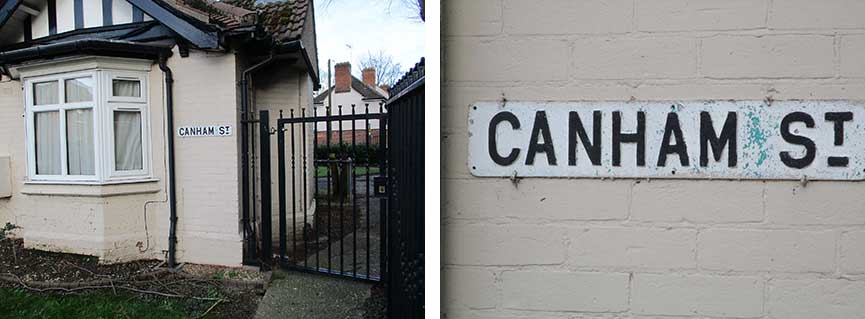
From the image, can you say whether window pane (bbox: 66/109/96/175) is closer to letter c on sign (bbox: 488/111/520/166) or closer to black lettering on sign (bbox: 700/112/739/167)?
letter c on sign (bbox: 488/111/520/166)

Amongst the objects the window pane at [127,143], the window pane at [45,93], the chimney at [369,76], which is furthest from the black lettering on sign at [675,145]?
the window pane at [127,143]

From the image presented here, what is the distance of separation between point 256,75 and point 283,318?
2059 millimetres

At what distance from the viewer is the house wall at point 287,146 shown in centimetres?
332

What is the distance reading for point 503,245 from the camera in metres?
1.05

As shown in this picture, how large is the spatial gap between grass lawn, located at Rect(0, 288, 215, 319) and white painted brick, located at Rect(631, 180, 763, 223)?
2407mm

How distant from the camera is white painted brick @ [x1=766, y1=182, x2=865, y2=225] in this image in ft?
3.23

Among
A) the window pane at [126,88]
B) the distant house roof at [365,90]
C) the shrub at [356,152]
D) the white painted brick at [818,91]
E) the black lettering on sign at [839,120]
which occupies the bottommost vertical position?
the shrub at [356,152]

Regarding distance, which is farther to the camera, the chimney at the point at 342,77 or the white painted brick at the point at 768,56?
the chimney at the point at 342,77

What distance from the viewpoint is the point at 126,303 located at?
2.29 meters

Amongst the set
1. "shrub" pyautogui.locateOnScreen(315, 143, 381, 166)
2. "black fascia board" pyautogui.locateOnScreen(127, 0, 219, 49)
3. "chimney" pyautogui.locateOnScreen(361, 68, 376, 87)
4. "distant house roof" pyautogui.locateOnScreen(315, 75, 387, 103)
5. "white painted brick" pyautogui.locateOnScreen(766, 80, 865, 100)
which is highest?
"black fascia board" pyautogui.locateOnScreen(127, 0, 219, 49)

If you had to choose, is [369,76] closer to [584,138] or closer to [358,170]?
[584,138]

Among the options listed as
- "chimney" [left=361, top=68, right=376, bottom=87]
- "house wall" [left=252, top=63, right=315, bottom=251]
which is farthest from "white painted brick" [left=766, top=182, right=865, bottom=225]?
"house wall" [left=252, top=63, right=315, bottom=251]

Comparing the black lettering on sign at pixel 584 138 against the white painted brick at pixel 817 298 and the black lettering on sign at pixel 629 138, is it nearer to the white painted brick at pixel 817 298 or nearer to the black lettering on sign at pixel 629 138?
the black lettering on sign at pixel 629 138

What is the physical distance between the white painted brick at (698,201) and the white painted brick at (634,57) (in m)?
0.25
